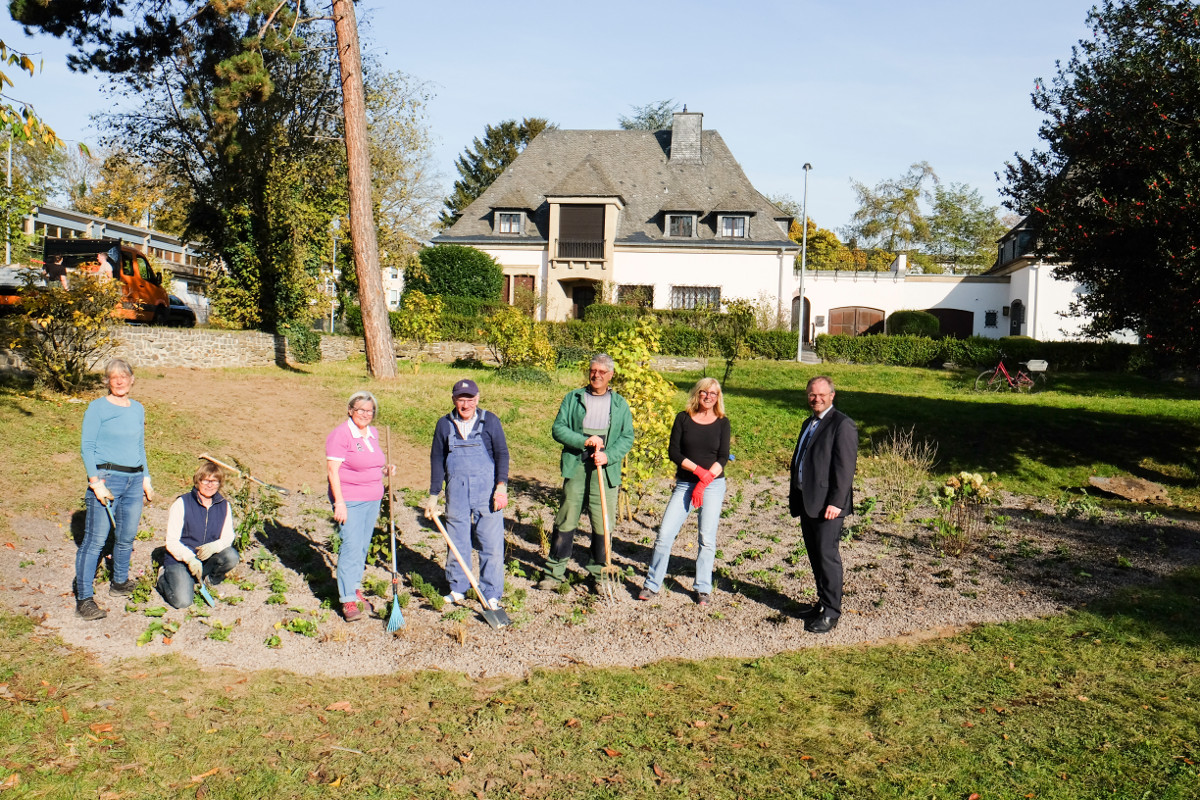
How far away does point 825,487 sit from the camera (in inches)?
249

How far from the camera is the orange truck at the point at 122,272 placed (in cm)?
1962

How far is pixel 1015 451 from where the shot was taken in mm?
14562

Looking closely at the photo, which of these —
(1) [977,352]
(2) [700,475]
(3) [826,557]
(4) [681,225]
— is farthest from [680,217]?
(3) [826,557]

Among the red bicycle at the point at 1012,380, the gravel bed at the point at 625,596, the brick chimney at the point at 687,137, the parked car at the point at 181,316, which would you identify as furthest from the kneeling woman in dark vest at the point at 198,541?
the brick chimney at the point at 687,137

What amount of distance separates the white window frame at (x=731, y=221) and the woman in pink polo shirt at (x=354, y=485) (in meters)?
30.4

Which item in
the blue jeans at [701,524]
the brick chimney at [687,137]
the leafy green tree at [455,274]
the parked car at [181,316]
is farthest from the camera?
the brick chimney at [687,137]

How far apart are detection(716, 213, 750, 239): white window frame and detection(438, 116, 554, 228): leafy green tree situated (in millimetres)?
27987

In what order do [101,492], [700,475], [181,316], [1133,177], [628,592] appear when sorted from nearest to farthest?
1. [101,492]
2. [700,475]
3. [628,592]
4. [1133,177]
5. [181,316]

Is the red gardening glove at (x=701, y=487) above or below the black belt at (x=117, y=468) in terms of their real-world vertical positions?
Answer: below

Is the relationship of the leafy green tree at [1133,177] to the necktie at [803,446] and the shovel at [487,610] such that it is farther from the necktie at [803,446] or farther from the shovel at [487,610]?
the shovel at [487,610]

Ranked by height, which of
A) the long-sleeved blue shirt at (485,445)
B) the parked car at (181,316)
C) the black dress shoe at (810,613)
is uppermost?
the parked car at (181,316)

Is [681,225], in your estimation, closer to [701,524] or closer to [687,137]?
[687,137]

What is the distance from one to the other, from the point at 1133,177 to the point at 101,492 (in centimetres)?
1298

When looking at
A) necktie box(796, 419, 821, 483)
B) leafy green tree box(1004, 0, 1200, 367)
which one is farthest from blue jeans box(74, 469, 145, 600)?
leafy green tree box(1004, 0, 1200, 367)
